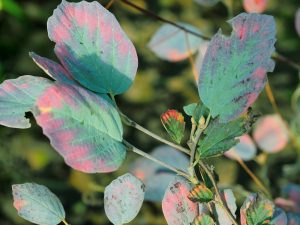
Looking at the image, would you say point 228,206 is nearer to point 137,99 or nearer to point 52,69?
point 52,69

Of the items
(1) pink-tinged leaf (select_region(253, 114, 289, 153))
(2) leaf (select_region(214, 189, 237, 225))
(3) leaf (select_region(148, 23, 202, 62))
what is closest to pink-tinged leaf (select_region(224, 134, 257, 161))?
(1) pink-tinged leaf (select_region(253, 114, 289, 153))

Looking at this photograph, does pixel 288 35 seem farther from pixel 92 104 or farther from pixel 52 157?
pixel 92 104

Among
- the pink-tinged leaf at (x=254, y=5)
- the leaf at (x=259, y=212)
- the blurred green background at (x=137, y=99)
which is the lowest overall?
the blurred green background at (x=137, y=99)

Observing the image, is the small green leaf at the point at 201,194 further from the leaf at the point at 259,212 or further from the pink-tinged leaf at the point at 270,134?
the pink-tinged leaf at the point at 270,134

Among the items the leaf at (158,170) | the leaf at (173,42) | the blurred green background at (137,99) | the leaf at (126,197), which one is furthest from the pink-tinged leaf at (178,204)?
the blurred green background at (137,99)

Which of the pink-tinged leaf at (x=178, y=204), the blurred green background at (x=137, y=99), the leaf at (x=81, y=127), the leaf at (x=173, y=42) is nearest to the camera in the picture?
the leaf at (x=81, y=127)

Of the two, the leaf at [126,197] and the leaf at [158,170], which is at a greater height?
the leaf at [126,197]

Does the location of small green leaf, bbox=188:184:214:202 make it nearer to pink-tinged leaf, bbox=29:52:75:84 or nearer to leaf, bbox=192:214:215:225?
leaf, bbox=192:214:215:225
